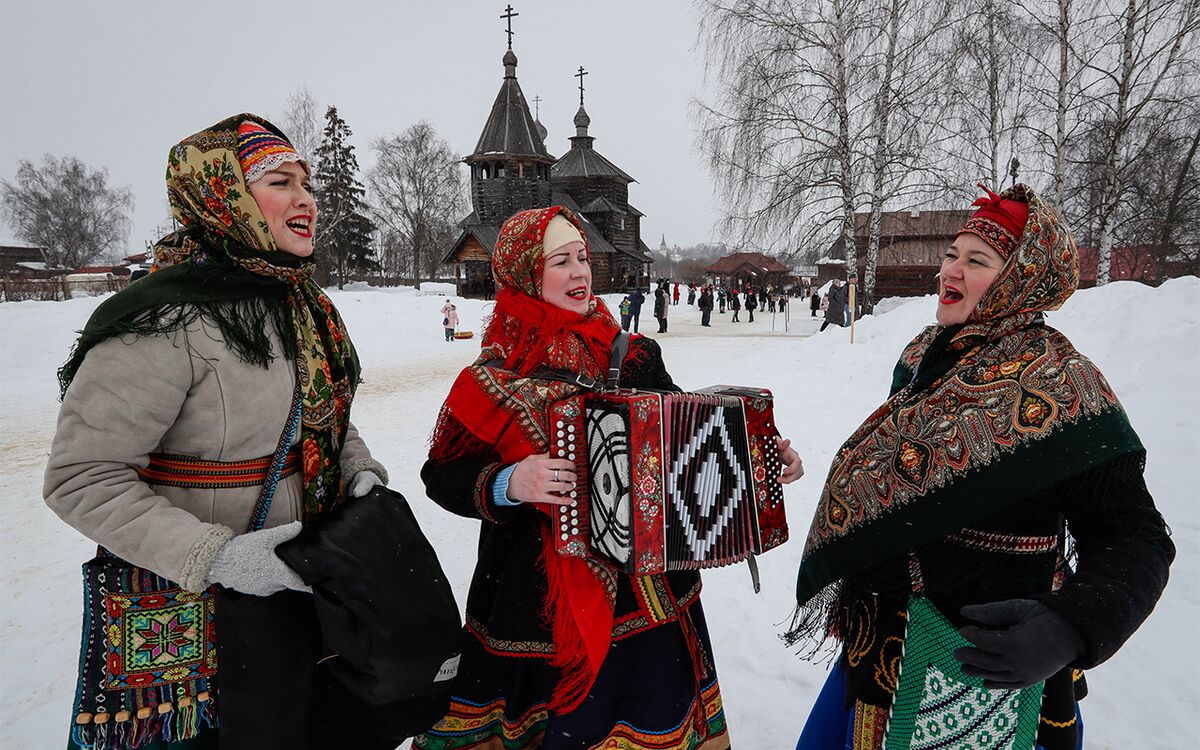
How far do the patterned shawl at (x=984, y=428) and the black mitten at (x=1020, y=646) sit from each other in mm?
228

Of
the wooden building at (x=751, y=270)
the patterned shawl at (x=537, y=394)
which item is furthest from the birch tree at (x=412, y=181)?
the patterned shawl at (x=537, y=394)

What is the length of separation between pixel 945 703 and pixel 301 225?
2.20m

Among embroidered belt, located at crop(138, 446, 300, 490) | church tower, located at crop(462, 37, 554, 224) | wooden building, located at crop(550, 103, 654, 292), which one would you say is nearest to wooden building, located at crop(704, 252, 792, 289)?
wooden building, located at crop(550, 103, 654, 292)

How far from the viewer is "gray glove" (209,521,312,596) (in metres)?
1.45

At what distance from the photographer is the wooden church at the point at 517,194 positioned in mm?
31578

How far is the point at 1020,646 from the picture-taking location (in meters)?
1.36

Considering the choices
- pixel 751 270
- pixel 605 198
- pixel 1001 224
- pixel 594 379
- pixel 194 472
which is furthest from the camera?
pixel 751 270

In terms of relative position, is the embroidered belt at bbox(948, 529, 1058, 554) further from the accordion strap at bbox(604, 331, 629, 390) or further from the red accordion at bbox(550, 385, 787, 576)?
the accordion strap at bbox(604, 331, 629, 390)

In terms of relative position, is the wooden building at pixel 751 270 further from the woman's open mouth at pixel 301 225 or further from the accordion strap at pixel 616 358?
the woman's open mouth at pixel 301 225

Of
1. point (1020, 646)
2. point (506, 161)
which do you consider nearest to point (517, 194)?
point (506, 161)

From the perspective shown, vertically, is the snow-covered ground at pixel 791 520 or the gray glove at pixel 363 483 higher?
the gray glove at pixel 363 483

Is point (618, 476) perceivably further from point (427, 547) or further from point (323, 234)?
point (323, 234)

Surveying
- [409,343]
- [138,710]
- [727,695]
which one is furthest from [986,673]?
[409,343]

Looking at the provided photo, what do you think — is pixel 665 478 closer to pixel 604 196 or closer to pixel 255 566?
pixel 255 566
